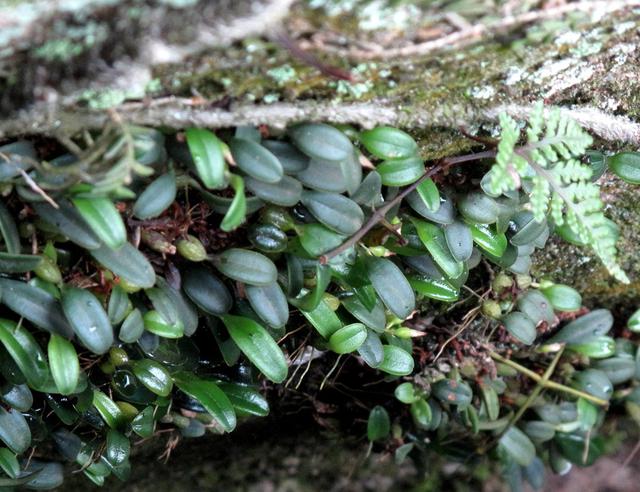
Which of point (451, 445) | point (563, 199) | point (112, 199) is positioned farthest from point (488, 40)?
point (451, 445)

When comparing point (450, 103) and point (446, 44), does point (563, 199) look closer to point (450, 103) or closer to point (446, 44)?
point (450, 103)

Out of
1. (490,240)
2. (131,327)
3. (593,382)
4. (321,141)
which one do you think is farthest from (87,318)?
(593,382)

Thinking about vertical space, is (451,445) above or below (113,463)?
below

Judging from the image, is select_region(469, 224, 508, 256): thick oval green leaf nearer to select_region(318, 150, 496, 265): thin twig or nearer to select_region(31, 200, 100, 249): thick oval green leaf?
select_region(318, 150, 496, 265): thin twig

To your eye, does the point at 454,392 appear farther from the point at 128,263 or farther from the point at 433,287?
the point at 128,263

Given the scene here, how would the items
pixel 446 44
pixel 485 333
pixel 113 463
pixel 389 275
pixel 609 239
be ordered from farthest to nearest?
pixel 485 333 < pixel 113 463 < pixel 389 275 < pixel 609 239 < pixel 446 44

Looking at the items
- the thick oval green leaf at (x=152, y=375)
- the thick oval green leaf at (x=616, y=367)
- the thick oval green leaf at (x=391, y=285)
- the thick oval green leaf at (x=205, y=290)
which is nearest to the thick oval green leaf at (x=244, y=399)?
the thick oval green leaf at (x=152, y=375)

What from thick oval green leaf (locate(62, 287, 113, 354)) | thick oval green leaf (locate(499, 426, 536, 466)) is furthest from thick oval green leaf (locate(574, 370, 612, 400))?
thick oval green leaf (locate(62, 287, 113, 354))
